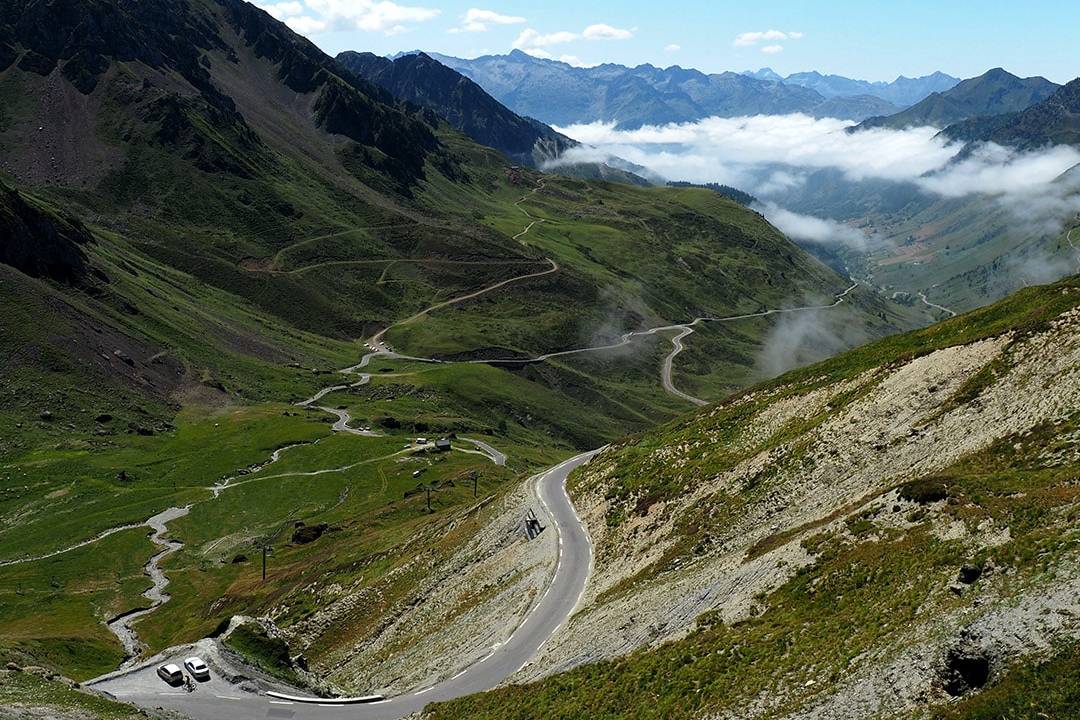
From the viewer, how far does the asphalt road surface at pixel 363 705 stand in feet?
197

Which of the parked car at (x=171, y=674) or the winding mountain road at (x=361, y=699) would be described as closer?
the winding mountain road at (x=361, y=699)

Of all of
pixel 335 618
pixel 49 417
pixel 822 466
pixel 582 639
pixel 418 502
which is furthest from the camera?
pixel 49 417

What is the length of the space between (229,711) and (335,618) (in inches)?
997

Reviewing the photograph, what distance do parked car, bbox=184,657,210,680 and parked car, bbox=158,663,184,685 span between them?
0.81 m

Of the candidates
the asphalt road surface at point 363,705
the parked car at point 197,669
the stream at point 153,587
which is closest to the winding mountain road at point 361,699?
the asphalt road surface at point 363,705

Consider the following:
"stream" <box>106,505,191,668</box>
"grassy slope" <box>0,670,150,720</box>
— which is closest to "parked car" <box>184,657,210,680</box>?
"grassy slope" <box>0,670,150,720</box>

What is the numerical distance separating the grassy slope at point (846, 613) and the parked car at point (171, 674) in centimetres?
2413

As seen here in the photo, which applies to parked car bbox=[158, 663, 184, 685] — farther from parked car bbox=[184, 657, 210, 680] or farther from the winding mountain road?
parked car bbox=[184, 657, 210, 680]

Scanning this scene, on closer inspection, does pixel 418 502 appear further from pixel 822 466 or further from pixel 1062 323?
pixel 1062 323

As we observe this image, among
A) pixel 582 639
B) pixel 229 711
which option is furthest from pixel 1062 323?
pixel 229 711

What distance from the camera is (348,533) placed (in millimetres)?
130375

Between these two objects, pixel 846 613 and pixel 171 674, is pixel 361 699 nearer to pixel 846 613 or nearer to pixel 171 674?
pixel 171 674

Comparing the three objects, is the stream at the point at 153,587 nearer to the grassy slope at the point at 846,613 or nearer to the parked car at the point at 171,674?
the parked car at the point at 171,674

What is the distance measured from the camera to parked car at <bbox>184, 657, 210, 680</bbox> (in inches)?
2621
